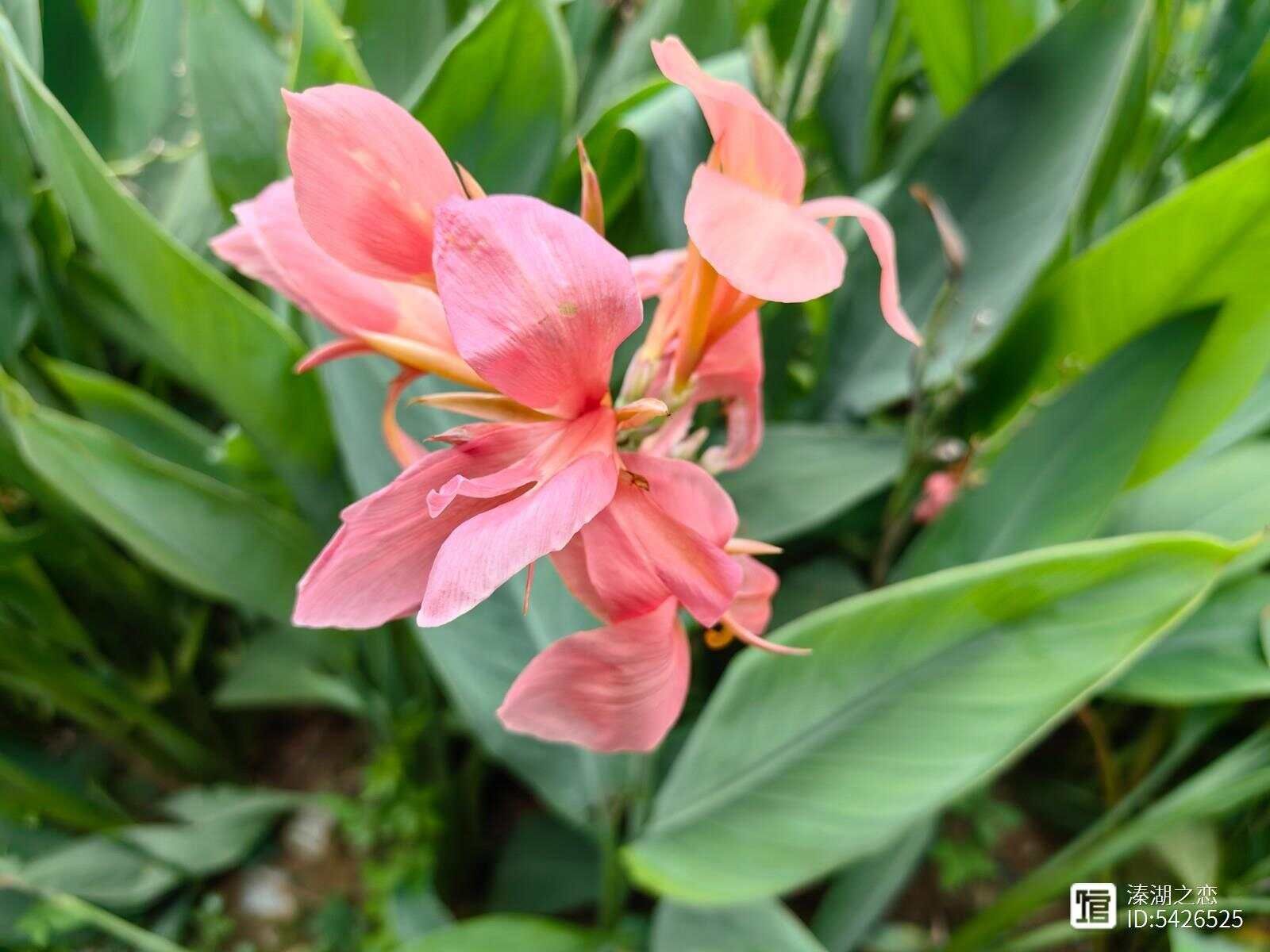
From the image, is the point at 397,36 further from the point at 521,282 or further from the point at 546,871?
the point at 546,871

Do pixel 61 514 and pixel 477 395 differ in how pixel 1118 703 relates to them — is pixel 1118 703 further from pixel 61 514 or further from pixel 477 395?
pixel 61 514

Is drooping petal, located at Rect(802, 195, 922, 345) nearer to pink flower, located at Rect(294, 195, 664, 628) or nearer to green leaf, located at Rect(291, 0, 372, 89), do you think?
pink flower, located at Rect(294, 195, 664, 628)

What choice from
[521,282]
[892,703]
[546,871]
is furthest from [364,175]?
[546,871]

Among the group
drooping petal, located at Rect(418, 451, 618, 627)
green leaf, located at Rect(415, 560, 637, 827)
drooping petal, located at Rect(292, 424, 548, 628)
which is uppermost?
drooping petal, located at Rect(418, 451, 618, 627)

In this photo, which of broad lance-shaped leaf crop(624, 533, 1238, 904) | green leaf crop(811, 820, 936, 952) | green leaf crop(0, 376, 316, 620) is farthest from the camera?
green leaf crop(811, 820, 936, 952)

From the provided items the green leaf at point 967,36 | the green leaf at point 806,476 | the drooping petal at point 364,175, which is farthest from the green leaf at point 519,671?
the green leaf at point 967,36

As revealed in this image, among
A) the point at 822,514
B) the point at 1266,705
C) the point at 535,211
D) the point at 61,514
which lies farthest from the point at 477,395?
the point at 1266,705

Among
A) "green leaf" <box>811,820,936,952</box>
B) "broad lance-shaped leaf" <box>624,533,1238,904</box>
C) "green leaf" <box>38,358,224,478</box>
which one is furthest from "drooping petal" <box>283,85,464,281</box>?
"green leaf" <box>811,820,936,952</box>
